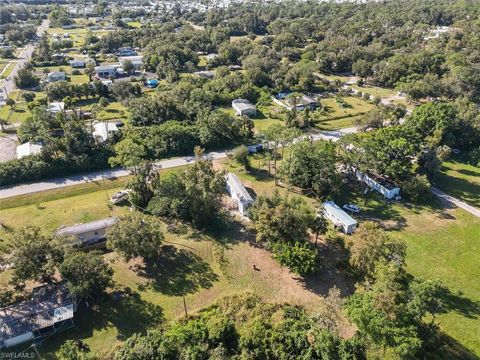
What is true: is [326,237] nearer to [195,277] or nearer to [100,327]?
[195,277]

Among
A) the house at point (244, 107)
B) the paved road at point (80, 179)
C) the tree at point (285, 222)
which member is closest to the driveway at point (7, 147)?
the paved road at point (80, 179)

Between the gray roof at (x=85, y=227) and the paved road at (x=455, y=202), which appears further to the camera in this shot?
the paved road at (x=455, y=202)

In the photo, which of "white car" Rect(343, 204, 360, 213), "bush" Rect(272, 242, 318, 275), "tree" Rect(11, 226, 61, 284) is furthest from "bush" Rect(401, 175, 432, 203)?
"tree" Rect(11, 226, 61, 284)

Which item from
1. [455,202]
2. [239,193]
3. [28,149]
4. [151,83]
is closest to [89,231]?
[239,193]

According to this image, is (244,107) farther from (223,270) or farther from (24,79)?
(24,79)

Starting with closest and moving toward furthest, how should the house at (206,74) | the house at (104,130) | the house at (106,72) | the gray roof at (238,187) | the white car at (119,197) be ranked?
the gray roof at (238,187) < the white car at (119,197) < the house at (104,130) < the house at (206,74) < the house at (106,72)

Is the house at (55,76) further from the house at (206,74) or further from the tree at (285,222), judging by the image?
the tree at (285,222)
